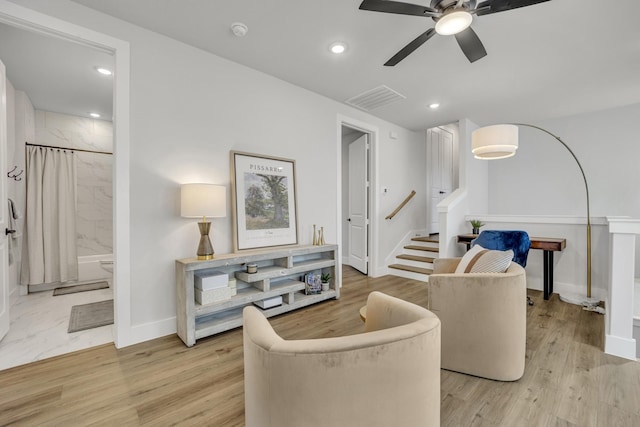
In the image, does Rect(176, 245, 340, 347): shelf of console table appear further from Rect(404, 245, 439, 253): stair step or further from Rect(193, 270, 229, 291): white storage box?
Rect(404, 245, 439, 253): stair step

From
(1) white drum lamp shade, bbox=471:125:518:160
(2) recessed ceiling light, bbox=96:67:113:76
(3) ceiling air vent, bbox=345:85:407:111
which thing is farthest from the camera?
(3) ceiling air vent, bbox=345:85:407:111

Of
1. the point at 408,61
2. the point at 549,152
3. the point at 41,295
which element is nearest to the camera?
the point at 408,61

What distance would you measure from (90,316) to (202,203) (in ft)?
6.18

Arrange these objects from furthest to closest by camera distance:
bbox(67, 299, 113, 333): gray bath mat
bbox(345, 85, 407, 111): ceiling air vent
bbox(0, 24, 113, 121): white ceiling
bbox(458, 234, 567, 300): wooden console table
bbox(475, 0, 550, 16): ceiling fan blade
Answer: bbox(345, 85, 407, 111): ceiling air vent → bbox(458, 234, 567, 300): wooden console table → bbox(67, 299, 113, 333): gray bath mat → bbox(0, 24, 113, 121): white ceiling → bbox(475, 0, 550, 16): ceiling fan blade

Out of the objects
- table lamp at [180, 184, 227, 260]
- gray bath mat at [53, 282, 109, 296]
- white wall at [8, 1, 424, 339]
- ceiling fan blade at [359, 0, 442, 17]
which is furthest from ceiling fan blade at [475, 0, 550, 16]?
gray bath mat at [53, 282, 109, 296]

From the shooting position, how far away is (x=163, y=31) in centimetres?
245

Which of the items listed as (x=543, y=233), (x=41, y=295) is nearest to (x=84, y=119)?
(x=41, y=295)

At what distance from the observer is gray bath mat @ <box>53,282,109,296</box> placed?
12.2ft

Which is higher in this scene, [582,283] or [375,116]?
[375,116]

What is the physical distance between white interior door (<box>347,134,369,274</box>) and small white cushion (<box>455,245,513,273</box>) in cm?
263

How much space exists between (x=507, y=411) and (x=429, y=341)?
3.47 ft

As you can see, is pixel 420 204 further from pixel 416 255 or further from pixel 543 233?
pixel 543 233

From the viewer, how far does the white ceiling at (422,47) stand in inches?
86.3

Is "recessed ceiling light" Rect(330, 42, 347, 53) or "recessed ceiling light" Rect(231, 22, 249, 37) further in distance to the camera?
"recessed ceiling light" Rect(330, 42, 347, 53)
